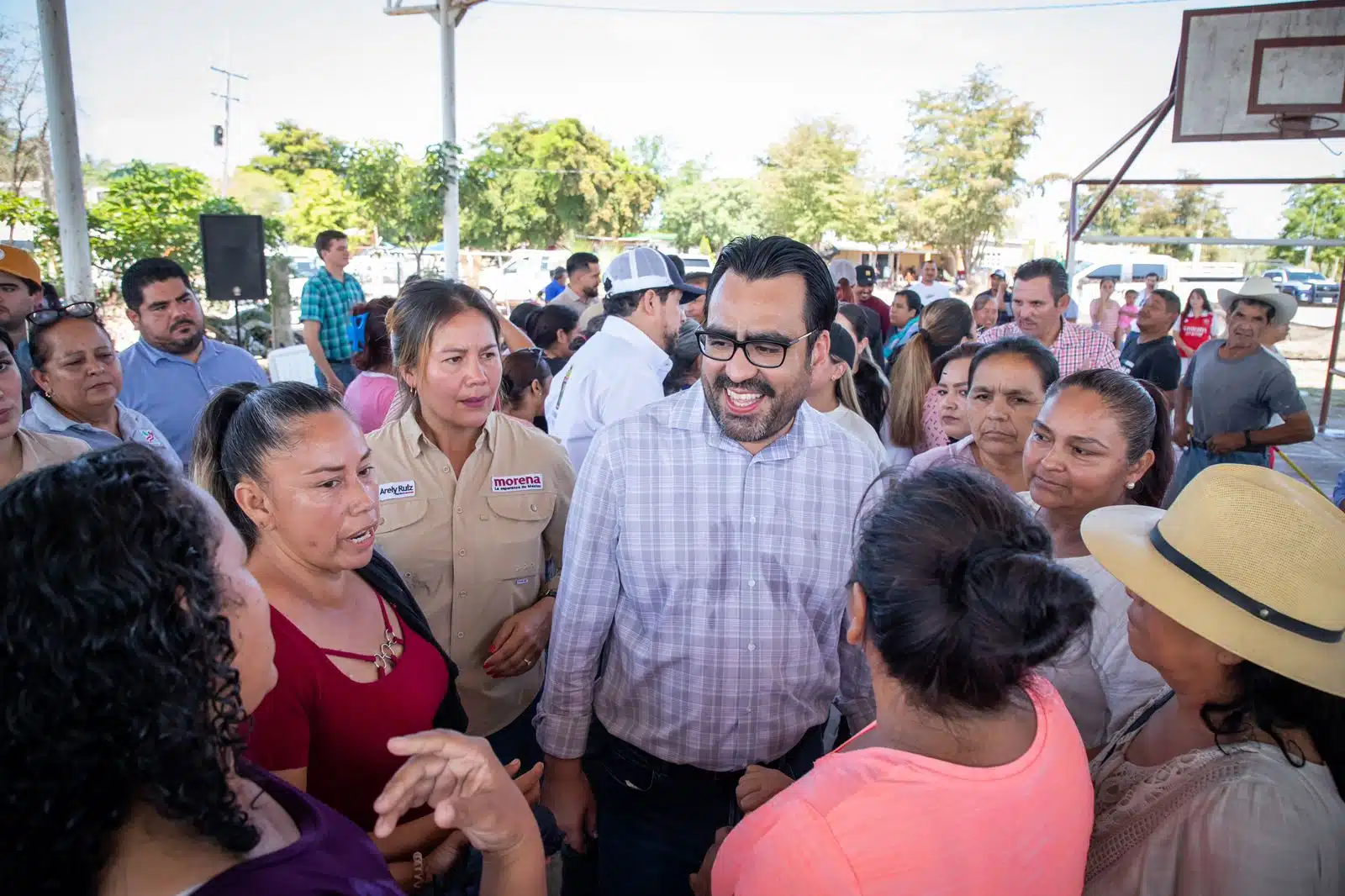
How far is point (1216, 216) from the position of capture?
132ft

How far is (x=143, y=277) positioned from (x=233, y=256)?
6.56 meters

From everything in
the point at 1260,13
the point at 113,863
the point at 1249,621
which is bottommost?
the point at 113,863

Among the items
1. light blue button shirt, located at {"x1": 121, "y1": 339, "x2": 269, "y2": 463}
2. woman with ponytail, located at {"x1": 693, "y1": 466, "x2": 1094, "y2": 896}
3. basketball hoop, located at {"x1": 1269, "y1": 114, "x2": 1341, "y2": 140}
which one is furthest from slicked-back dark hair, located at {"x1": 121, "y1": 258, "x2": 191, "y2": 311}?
basketball hoop, located at {"x1": 1269, "y1": 114, "x2": 1341, "y2": 140}

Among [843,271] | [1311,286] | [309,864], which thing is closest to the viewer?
[309,864]

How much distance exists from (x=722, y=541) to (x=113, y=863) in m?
1.30

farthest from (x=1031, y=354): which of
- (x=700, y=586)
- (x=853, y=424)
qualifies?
(x=700, y=586)

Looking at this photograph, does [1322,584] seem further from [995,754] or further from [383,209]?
[383,209]

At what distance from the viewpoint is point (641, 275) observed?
4258 mm

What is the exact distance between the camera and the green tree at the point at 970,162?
27719 mm

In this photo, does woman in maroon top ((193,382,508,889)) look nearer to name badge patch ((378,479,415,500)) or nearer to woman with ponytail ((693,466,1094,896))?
name badge patch ((378,479,415,500))

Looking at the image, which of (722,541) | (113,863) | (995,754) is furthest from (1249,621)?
(113,863)

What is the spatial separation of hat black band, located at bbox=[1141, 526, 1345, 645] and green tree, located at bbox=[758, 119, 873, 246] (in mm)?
32762

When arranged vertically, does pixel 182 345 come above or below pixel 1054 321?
below

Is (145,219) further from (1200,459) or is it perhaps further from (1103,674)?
(1103,674)
